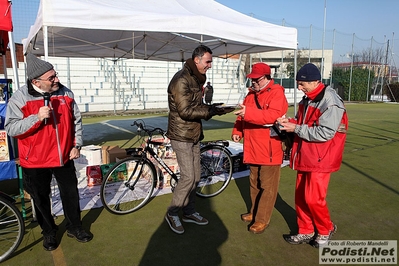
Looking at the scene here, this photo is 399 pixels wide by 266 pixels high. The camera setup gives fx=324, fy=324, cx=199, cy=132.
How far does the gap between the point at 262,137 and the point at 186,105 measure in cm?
84

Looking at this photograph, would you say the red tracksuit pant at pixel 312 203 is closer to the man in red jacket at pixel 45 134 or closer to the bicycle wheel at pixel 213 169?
the bicycle wheel at pixel 213 169

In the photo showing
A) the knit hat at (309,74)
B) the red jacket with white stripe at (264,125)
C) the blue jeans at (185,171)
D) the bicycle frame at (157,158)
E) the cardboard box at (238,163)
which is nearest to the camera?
the knit hat at (309,74)

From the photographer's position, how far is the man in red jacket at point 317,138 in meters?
2.70

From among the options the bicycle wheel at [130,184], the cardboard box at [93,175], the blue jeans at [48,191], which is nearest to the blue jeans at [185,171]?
the bicycle wheel at [130,184]

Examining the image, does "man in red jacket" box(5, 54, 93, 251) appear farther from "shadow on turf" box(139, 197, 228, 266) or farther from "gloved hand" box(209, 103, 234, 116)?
"gloved hand" box(209, 103, 234, 116)

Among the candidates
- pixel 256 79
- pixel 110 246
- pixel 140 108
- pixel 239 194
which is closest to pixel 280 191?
pixel 239 194

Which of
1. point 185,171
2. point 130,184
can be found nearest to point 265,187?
point 185,171

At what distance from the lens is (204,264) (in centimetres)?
283

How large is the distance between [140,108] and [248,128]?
49.8ft

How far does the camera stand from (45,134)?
2.79m

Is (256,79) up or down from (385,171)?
up

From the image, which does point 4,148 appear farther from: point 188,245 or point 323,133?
point 323,133

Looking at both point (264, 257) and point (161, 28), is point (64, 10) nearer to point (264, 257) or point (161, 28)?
point (161, 28)

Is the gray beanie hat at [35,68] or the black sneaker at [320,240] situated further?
the black sneaker at [320,240]
